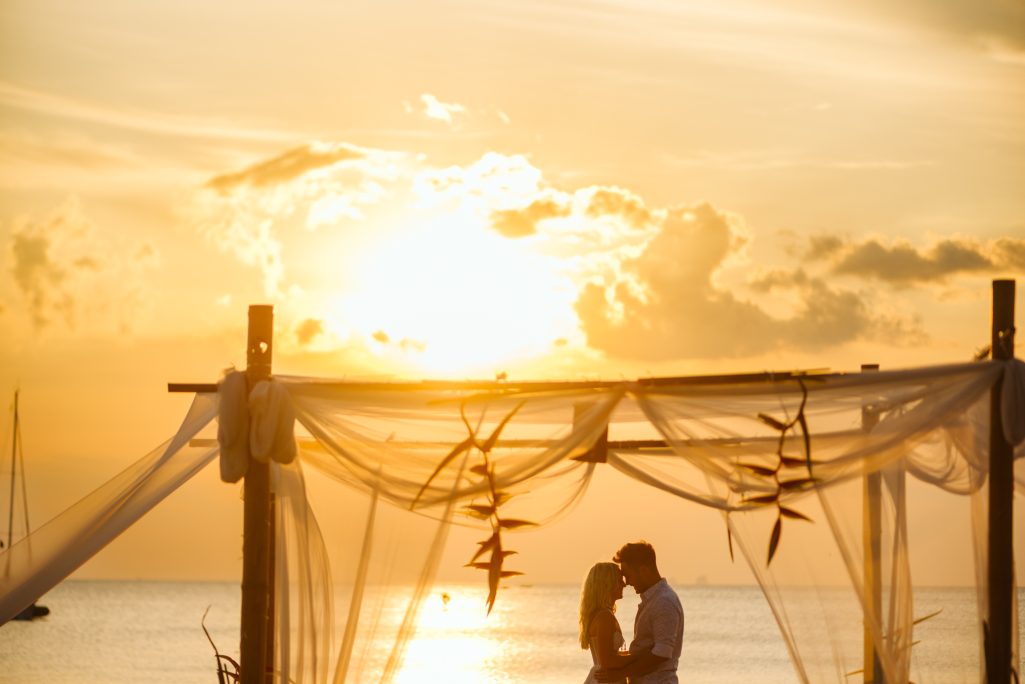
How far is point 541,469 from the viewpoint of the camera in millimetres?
6992

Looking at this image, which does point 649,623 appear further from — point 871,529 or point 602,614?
point 871,529

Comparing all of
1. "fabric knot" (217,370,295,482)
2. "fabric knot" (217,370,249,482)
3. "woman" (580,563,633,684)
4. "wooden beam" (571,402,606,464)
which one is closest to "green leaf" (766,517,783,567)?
"woman" (580,563,633,684)

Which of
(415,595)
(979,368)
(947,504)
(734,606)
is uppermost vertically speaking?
(979,368)

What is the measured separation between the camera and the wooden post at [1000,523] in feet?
22.9

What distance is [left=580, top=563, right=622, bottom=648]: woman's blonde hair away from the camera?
7059 millimetres

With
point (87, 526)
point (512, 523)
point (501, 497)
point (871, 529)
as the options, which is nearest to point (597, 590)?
point (512, 523)

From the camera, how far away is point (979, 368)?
6.99 meters

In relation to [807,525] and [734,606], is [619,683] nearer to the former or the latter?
[807,525]

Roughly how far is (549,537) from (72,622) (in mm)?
45368

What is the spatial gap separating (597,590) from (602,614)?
122 millimetres

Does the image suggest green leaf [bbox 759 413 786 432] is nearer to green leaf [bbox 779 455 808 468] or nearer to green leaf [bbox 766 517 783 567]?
green leaf [bbox 779 455 808 468]

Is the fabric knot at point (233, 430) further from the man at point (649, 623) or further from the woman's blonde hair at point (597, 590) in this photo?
the man at point (649, 623)

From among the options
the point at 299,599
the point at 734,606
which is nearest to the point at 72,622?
the point at 734,606

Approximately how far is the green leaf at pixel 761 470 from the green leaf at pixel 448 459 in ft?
4.55
